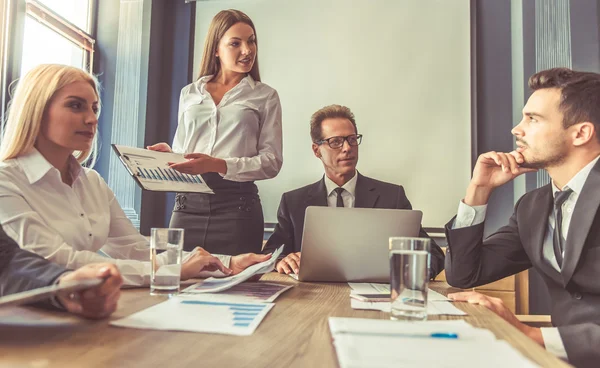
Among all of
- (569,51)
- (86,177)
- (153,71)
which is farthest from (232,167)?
(569,51)

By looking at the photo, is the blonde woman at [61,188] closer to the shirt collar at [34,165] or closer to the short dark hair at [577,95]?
the shirt collar at [34,165]

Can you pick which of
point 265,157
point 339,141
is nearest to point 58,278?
point 265,157

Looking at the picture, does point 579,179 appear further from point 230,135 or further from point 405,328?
point 230,135

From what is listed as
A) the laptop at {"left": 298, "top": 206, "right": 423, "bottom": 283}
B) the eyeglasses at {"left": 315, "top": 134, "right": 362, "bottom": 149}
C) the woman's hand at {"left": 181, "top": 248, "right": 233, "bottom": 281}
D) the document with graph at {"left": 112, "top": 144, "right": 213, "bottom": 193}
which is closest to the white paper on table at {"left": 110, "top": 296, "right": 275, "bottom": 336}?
the woman's hand at {"left": 181, "top": 248, "right": 233, "bottom": 281}

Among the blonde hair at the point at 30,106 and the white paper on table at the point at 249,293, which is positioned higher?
the blonde hair at the point at 30,106

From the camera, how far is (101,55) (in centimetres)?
309

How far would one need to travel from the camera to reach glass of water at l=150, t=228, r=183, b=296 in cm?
102

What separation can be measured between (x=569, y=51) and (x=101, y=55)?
2.77 m

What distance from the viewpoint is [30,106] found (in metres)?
1.30

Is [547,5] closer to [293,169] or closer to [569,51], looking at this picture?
[569,51]

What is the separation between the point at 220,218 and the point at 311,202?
40 centimetres

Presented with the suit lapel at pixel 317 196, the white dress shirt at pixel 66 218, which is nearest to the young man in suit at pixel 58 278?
the white dress shirt at pixel 66 218

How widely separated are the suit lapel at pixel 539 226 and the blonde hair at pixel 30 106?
1.42 meters

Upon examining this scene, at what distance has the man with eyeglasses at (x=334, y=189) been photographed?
6.65 feet
